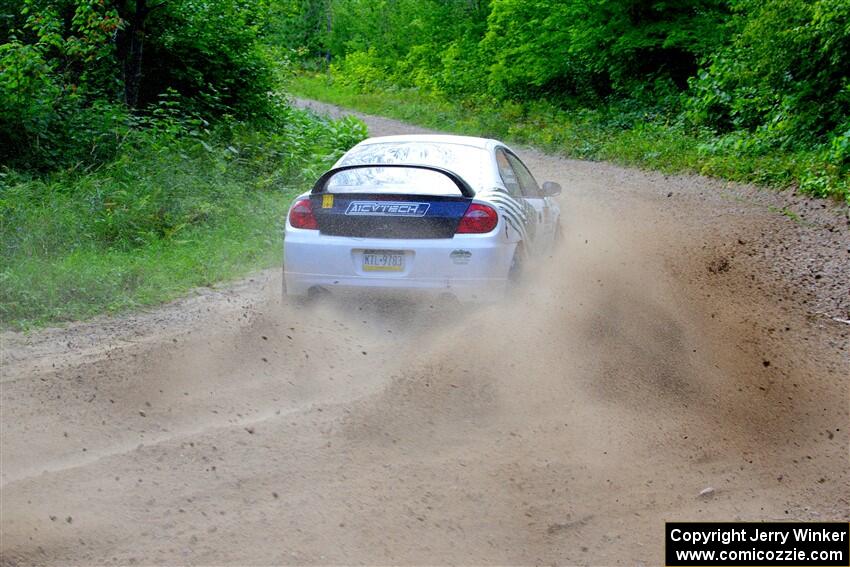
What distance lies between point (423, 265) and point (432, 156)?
1465 mm

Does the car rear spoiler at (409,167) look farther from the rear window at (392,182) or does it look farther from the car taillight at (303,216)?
the car taillight at (303,216)

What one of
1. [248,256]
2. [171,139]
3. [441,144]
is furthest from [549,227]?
[171,139]

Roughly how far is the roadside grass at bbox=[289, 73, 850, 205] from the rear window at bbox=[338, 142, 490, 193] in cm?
846

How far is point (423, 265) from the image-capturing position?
7020 millimetres

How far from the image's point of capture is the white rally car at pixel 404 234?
701 cm

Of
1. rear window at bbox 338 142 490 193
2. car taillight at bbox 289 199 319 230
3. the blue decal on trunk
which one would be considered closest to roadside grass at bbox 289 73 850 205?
rear window at bbox 338 142 490 193

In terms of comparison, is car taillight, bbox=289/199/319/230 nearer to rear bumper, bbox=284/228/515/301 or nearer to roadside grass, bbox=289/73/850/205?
rear bumper, bbox=284/228/515/301

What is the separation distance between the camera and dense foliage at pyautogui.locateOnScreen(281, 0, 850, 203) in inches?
672

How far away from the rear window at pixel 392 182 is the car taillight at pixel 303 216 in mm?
221

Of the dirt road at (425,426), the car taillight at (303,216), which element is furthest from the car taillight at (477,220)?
the car taillight at (303,216)

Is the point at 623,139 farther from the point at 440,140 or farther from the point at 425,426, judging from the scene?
the point at 425,426

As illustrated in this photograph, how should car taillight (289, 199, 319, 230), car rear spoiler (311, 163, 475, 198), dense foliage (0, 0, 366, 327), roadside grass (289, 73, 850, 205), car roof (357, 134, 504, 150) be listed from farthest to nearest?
roadside grass (289, 73, 850, 205) < dense foliage (0, 0, 366, 327) < car roof (357, 134, 504, 150) < car taillight (289, 199, 319, 230) < car rear spoiler (311, 163, 475, 198)

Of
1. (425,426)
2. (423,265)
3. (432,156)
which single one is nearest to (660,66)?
(432,156)

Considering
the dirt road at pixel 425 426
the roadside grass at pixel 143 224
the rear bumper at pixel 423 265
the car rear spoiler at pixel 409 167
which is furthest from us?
the roadside grass at pixel 143 224
